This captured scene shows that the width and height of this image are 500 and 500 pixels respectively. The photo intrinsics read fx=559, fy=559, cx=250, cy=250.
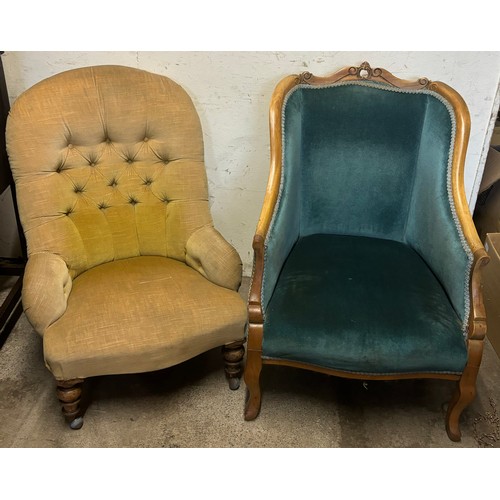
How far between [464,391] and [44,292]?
1183 millimetres

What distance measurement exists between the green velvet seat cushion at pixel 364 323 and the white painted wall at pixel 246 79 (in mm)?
659

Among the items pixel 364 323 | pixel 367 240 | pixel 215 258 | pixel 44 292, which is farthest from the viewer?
pixel 367 240

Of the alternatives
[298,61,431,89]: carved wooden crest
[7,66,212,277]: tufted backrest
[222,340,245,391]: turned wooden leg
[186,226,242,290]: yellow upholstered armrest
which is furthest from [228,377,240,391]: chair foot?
[298,61,431,89]: carved wooden crest

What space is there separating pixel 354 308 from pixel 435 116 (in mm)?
647

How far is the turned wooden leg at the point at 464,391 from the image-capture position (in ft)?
4.77

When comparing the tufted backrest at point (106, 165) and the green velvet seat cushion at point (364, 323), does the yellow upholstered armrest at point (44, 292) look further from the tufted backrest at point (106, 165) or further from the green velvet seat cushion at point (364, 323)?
the green velvet seat cushion at point (364, 323)

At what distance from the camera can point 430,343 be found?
1438mm

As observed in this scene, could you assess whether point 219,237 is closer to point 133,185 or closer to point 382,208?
point 133,185

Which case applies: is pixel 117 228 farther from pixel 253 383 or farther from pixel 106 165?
pixel 253 383

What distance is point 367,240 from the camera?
182 centimetres

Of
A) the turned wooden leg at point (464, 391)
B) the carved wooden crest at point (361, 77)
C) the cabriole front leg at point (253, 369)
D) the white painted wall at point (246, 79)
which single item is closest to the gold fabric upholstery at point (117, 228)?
the cabriole front leg at point (253, 369)

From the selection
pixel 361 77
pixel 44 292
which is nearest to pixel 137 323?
pixel 44 292

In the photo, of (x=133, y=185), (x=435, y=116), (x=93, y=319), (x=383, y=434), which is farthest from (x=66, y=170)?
(x=383, y=434)

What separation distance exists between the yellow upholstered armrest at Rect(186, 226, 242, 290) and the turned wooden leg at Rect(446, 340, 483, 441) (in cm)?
69
